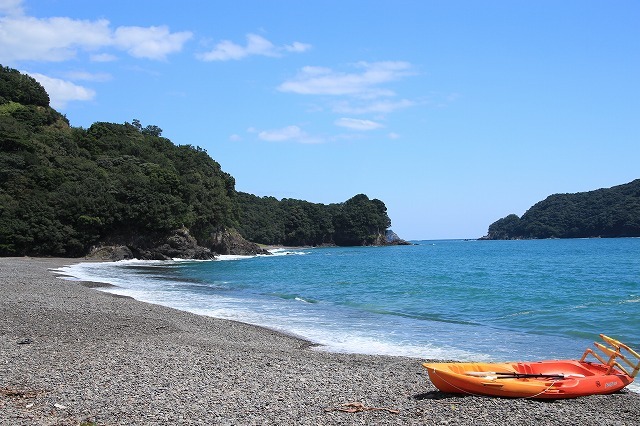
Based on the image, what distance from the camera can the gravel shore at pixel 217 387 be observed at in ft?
25.9

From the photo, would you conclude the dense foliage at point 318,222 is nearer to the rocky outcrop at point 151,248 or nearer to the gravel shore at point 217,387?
the rocky outcrop at point 151,248

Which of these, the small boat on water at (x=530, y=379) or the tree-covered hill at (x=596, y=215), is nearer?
the small boat on water at (x=530, y=379)

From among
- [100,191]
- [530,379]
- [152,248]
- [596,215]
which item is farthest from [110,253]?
[596,215]

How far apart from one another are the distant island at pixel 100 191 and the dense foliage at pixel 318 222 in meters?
66.0

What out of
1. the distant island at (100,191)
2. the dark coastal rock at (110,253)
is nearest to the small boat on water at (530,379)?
the distant island at (100,191)

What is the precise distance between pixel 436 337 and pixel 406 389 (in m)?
7.97

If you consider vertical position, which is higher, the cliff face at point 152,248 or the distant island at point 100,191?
the distant island at point 100,191

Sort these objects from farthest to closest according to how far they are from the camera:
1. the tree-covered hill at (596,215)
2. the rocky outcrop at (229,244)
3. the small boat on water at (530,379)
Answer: the tree-covered hill at (596,215) < the rocky outcrop at (229,244) < the small boat on water at (530,379)

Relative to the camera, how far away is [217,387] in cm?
954

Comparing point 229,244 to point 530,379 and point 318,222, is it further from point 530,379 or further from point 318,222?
point 530,379

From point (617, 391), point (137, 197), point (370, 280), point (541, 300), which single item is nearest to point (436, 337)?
point (617, 391)

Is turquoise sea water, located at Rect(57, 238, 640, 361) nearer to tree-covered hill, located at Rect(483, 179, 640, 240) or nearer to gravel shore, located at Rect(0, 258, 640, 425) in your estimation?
gravel shore, located at Rect(0, 258, 640, 425)

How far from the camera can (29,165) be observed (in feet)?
233

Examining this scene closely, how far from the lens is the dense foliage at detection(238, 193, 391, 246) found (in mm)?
170125
